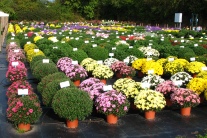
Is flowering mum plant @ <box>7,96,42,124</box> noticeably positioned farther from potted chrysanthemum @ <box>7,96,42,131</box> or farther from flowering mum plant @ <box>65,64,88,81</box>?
flowering mum plant @ <box>65,64,88,81</box>

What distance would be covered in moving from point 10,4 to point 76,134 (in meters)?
43.3

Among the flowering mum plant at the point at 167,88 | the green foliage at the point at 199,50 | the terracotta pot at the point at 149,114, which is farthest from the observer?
the green foliage at the point at 199,50

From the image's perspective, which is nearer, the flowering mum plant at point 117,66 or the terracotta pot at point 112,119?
the terracotta pot at point 112,119

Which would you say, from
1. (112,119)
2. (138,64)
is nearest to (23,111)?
(112,119)

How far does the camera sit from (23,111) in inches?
241

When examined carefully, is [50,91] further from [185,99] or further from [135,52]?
[135,52]

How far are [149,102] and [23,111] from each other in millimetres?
2646

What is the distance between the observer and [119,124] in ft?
22.6

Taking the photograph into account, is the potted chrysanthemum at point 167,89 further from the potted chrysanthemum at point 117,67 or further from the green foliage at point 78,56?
the green foliage at point 78,56

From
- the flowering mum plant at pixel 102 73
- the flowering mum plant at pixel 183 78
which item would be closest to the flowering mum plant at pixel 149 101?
the flowering mum plant at pixel 183 78

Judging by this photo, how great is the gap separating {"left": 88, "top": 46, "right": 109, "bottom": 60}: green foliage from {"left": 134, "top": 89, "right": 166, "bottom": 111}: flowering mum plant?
5.92 metres

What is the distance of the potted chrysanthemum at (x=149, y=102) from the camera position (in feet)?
22.8

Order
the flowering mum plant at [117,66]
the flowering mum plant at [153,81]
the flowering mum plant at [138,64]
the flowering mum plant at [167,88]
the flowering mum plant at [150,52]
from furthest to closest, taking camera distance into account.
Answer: the flowering mum plant at [150,52], the flowering mum plant at [138,64], the flowering mum plant at [117,66], the flowering mum plant at [153,81], the flowering mum plant at [167,88]

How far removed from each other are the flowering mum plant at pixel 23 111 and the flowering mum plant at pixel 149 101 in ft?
7.26
